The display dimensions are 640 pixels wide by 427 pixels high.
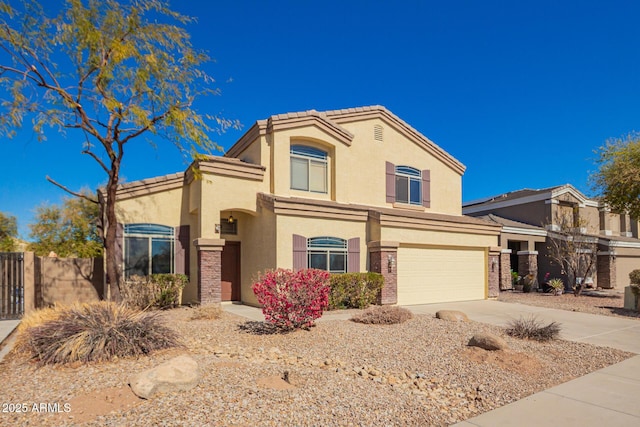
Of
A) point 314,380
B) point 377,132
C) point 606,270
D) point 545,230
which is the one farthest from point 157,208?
A: point 606,270

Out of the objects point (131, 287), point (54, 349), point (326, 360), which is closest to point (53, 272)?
point (131, 287)

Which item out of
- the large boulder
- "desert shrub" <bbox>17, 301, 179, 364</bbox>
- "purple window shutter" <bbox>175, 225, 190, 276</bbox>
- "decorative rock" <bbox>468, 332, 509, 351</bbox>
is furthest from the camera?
"purple window shutter" <bbox>175, 225, 190, 276</bbox>

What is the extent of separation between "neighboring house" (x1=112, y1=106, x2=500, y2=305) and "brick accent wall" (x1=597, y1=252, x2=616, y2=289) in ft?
39.9

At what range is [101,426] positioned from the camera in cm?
448

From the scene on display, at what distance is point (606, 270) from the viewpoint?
26.8 m

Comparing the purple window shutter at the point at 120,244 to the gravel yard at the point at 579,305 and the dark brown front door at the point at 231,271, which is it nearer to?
the dark brown front door at the point at 231,271

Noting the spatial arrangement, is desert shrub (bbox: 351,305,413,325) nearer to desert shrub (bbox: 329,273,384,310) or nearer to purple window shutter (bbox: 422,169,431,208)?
desert shrub (bbox: 329,273,384,310)

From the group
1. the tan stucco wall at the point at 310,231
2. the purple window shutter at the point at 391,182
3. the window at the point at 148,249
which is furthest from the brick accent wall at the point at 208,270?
the purple window shutter at the point at 391,182

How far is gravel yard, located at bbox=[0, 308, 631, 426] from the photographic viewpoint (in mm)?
4891

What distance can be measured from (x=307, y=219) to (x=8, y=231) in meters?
26.5

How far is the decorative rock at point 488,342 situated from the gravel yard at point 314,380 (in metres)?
0.19

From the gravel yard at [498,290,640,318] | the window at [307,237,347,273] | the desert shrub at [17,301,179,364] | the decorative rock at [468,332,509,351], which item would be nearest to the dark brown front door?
the window at [307,237,347,273]

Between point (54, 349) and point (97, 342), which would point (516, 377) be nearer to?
point (97, 342)

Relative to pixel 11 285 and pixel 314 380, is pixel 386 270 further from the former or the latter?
pixel 11 285
